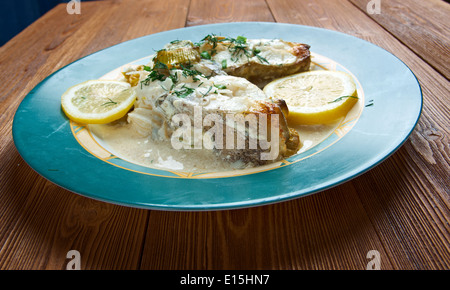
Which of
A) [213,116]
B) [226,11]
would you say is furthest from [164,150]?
[226,11]

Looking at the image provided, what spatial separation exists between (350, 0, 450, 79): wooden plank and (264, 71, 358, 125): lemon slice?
785 millimetres

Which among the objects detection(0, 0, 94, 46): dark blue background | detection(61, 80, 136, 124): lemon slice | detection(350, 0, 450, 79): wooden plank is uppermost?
detection(350, 0, 450, 79): wooden plank

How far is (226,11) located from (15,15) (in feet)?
11.4

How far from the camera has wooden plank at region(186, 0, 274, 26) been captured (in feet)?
11.8

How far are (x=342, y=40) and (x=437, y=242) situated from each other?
1712 millimetres

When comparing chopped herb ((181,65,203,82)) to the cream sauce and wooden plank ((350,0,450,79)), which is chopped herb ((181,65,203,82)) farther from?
wooden plank ((350,0,450,79))

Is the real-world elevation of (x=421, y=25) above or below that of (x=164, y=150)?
above

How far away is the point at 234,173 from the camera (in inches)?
60.8

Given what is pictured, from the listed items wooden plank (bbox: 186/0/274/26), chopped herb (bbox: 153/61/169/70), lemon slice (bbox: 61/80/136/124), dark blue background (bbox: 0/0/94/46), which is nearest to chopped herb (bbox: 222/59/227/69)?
chopped herb (bbox: 153/61/169/70)

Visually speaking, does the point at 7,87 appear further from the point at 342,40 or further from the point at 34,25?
the point at 342,40

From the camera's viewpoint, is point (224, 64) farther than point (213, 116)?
Yes

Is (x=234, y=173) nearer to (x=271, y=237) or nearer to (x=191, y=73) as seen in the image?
(x=271, y=237)

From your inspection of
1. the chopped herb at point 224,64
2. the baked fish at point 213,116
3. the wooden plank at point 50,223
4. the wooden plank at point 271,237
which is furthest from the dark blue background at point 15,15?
the wooden plank at point 271,237
